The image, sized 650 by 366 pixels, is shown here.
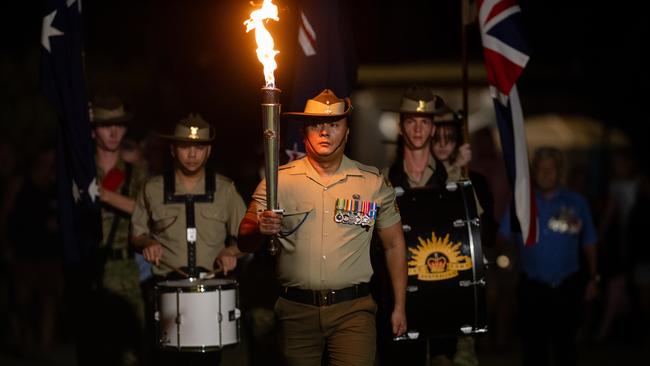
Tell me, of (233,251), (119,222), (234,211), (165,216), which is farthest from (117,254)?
(233,251)

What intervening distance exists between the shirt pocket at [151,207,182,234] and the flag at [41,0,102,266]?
598mm

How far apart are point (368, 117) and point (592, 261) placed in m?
13.8

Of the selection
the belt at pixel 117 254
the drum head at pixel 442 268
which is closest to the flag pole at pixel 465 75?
the drum head at pixel 442 268

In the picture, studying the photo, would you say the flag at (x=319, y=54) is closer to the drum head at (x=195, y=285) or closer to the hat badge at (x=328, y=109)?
the drum head at (x=195, y=285)

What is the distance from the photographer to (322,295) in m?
8.12

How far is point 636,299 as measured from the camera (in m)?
16.0

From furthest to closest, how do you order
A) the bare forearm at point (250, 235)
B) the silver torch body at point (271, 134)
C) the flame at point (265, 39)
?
1. the bare forearm at point (250, 235)
2. the flame at point (265, 39)
3. the silver torch body at point (271, 134)

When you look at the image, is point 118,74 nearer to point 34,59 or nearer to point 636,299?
point 34,59

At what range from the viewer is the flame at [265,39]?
283 inches

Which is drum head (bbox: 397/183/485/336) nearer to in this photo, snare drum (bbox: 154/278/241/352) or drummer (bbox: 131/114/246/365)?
snare drum (bbox: 154/278/241/352)

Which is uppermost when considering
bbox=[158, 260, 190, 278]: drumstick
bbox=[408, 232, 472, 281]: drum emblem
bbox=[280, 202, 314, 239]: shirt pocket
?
bbox=[280, 202, 314, 239]: shirt pocket

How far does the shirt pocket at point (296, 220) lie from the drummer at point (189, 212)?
1.44m

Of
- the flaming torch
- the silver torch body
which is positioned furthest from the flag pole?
the silver torch body

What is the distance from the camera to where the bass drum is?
8.91 metres
